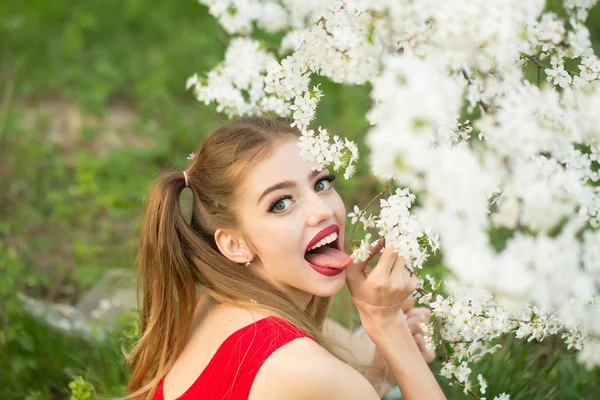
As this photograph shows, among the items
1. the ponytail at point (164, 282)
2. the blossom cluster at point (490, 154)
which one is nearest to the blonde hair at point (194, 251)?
the ponytail at point (164, 282)

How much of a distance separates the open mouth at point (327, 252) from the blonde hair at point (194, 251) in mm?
159

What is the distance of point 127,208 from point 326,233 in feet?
6.73

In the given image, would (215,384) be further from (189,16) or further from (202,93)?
(189,16)

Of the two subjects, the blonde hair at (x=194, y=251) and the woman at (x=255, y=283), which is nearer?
the woman at (x=255, y=283)

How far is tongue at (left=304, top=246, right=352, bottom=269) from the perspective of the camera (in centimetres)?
203

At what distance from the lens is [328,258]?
2051 mm

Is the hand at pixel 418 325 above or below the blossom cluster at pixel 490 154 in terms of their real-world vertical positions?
below

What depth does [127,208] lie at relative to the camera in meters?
3.84

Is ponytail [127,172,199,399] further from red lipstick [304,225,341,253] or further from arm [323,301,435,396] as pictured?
arm [323,301,435,396]

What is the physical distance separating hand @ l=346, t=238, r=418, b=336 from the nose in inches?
6.1

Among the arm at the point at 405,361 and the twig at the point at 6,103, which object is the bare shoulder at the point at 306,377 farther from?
the twig at the point at 6,103

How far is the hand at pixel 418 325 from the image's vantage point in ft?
7.38

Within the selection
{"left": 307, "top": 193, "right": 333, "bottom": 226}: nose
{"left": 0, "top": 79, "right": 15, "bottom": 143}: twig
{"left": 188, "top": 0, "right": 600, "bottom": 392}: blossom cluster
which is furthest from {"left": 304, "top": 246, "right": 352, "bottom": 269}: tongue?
{"left": 0, "top": 79, "right": 15, "bottom": 143}: twig

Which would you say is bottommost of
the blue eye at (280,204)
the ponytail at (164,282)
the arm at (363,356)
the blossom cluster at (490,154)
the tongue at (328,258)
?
the arm at (363,356)
